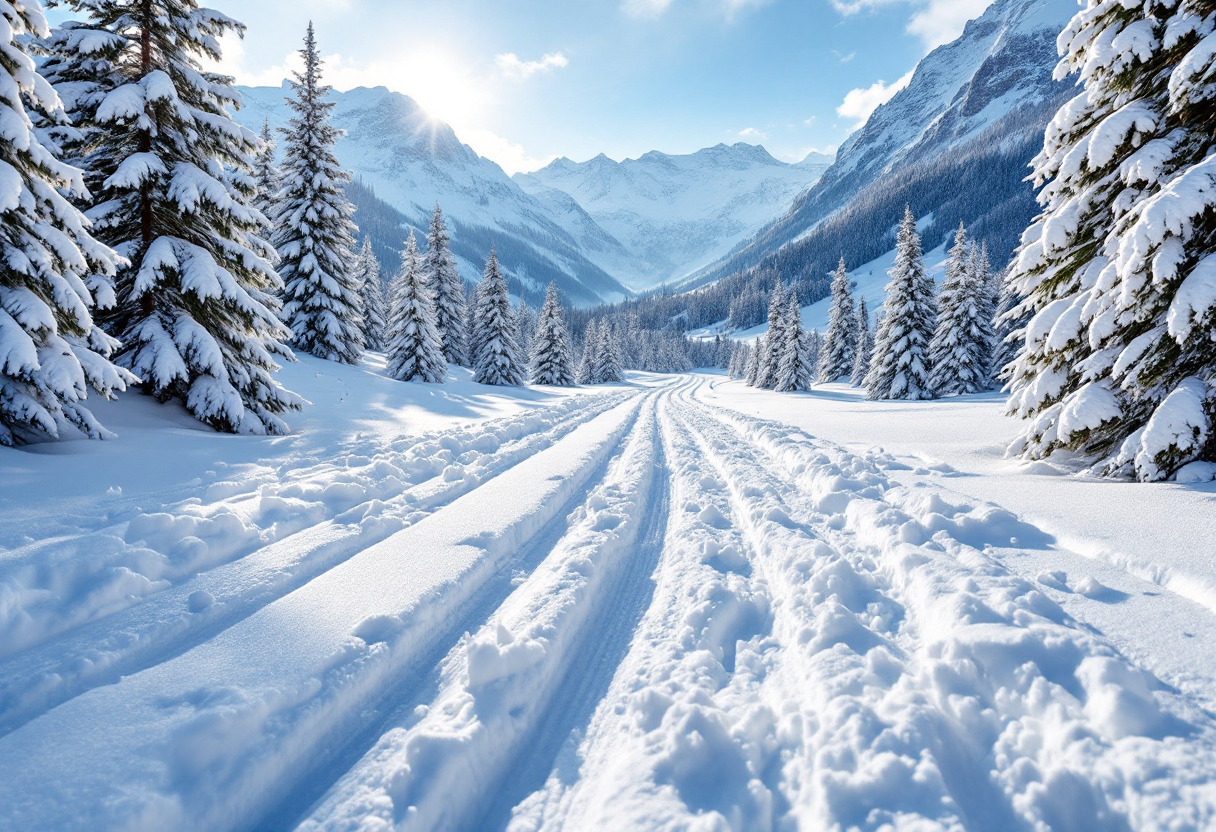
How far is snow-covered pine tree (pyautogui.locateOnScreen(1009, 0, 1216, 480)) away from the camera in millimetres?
5211

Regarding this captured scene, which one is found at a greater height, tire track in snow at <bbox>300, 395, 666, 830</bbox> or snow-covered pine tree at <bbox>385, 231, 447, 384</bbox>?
snow-covered pine tree at <bbox>385, 231, 447, 384</bbox>

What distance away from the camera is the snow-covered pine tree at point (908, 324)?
30219 mm

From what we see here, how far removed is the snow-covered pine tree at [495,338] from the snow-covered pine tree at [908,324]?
78.1ft

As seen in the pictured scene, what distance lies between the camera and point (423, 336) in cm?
2548

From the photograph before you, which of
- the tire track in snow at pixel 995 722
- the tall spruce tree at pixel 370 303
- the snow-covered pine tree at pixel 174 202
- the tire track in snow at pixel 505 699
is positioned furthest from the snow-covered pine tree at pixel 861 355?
the tire track in snow at pixel 505 699

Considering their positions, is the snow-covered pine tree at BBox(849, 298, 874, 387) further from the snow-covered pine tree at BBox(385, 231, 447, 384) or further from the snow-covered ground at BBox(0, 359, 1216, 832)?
the snow-covered ground at BBox(0, 359, 1216, 832)

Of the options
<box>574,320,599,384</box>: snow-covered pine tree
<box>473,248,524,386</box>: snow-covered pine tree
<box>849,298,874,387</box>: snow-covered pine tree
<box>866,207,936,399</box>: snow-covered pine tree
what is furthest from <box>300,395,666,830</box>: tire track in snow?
<box>574,320,599,384</box>: snow-covered pine tree

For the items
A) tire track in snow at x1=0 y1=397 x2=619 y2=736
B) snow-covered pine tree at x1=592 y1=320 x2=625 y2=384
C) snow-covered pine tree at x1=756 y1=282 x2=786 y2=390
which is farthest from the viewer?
snow-covered pine tree at x1=592 y1=320 x2=625 y2=384

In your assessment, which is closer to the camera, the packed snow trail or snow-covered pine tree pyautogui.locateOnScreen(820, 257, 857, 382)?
the packed snow trail

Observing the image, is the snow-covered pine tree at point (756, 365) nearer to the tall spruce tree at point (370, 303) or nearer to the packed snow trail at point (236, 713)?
the tall spruce tree at point (370, 303)

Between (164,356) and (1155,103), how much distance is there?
15003 millimetres

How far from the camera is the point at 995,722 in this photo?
2.24 meters

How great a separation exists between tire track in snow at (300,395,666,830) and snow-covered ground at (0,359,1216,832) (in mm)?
17

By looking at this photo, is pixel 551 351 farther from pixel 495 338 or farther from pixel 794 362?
pixel 794 362
